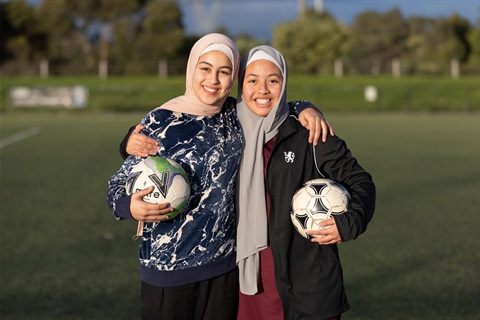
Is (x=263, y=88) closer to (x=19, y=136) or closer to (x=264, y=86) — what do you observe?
(x=264, y=86)

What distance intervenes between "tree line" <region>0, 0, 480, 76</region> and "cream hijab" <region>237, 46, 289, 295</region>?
42.1 metres

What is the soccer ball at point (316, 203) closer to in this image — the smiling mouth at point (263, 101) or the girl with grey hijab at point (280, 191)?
the girl with grey hijab at point (280, 191)

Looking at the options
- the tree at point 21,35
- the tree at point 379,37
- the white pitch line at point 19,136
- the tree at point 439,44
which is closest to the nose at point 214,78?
the white pitch line at point 19,136

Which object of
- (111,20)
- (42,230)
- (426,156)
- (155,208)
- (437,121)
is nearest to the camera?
(155,208)

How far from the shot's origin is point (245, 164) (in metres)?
3.46

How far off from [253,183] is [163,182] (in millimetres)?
393

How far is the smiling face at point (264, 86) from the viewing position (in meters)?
3.45

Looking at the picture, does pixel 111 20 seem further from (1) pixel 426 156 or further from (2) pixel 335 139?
(2) pixel 335 139

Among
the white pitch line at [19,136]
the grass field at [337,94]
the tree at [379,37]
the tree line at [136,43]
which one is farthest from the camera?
the tree at [379,37]

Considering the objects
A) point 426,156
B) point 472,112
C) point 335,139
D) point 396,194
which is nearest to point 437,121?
point 472,112

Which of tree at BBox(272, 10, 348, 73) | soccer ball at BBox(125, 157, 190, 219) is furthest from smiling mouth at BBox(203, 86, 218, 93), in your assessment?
tree at BBox(272, 10, 348, 73)

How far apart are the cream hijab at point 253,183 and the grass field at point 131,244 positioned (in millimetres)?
2381

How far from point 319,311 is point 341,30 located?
49.1 meters

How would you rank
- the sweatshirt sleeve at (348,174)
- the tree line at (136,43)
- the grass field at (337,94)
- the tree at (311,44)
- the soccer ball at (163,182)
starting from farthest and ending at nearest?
the tree at (311,44) → the tree line at (136,43) → the grass field at (337,94) → the sweatshirt sleeve at (348,174) → the soccer ball at (163,182)
